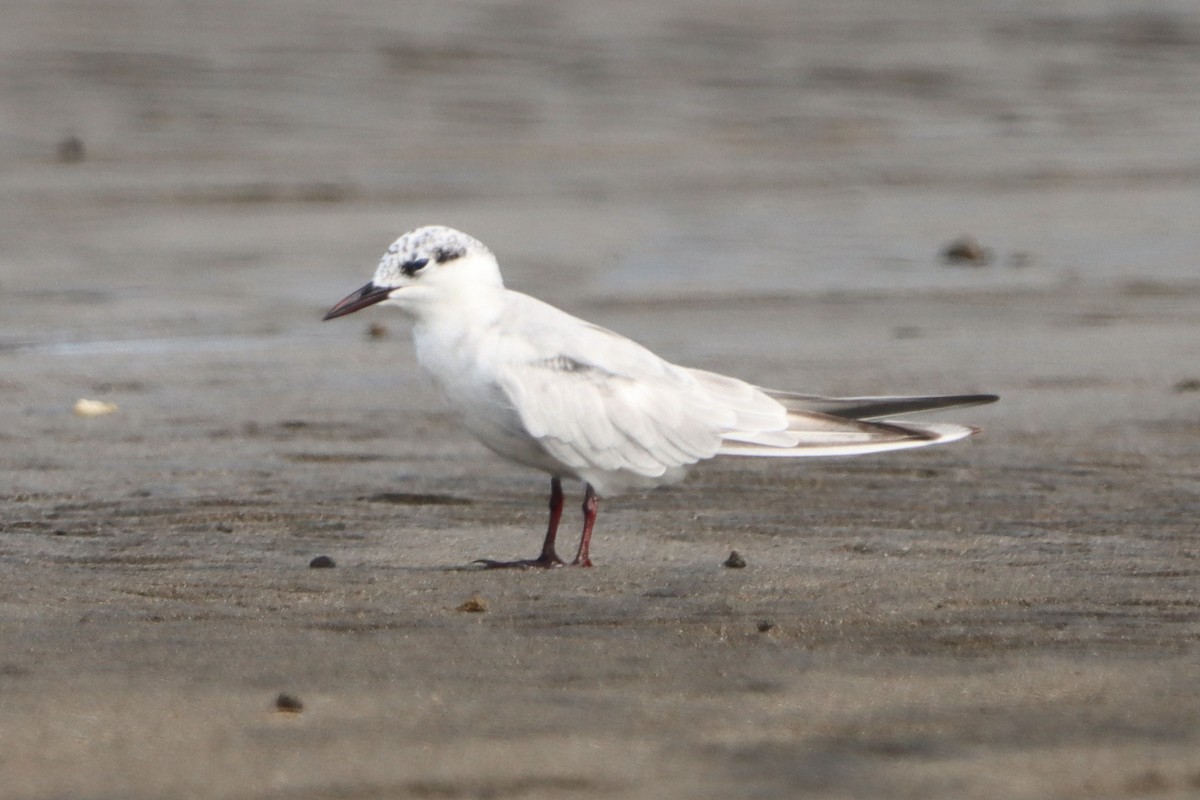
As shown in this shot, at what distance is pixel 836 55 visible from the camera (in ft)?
57.9

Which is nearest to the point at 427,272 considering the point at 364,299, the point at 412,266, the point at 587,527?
the point at 412,266

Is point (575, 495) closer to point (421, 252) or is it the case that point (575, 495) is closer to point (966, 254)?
point (421, 252)

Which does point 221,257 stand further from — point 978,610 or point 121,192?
point 978,610

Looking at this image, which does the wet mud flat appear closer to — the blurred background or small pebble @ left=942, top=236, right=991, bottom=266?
the blurred background

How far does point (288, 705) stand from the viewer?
11.0ft

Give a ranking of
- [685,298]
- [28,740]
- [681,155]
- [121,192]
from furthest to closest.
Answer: [681,155], [121,192], [685,298], [28,740]

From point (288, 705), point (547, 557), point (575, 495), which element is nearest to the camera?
point (288, 705)

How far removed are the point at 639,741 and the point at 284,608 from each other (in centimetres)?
118

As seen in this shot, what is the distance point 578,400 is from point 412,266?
53cm

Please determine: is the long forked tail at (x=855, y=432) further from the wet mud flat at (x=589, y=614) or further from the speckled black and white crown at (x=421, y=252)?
the speckled black and white crown at (x=421, y=252)

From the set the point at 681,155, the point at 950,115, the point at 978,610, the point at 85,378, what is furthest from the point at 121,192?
the point at 978,610

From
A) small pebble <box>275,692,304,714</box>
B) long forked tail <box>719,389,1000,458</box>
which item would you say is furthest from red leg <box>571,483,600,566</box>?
small pebble <box>275,692,304,714</box>

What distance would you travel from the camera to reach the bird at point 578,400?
494 cm

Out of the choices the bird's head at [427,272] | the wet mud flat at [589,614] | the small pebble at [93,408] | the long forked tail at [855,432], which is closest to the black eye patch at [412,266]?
the bird's head at [427,272]
